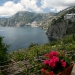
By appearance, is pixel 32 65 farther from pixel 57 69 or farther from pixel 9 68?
pixel 57 69

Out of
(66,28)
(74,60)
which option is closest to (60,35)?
(66,28)

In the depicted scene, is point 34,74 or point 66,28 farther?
point 66,28

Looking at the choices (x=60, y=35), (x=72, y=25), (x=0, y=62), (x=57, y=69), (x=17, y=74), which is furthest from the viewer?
(x=60, y=35)

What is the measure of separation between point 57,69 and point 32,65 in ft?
6.06

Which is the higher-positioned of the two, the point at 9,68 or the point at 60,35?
the point at 9,68

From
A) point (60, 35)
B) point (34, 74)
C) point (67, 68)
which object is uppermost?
point (67, 68)

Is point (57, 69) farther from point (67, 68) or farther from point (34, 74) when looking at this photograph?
point (34, 74)

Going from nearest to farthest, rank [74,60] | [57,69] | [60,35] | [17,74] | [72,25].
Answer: [57,69] → [17,74] → [74,60] → [72,25] → [60,35]

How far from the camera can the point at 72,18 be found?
189125 mm

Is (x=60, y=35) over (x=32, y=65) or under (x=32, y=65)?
under

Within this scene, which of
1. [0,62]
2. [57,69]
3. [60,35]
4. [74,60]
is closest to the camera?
[57,69]

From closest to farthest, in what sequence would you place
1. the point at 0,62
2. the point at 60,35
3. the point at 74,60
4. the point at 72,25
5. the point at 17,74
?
the point at 17,74 < the point at 0,62 < the point at 74,60 < the point at 72,25 < the point at 60,35

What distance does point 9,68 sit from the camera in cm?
834

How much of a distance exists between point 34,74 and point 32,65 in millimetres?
470
